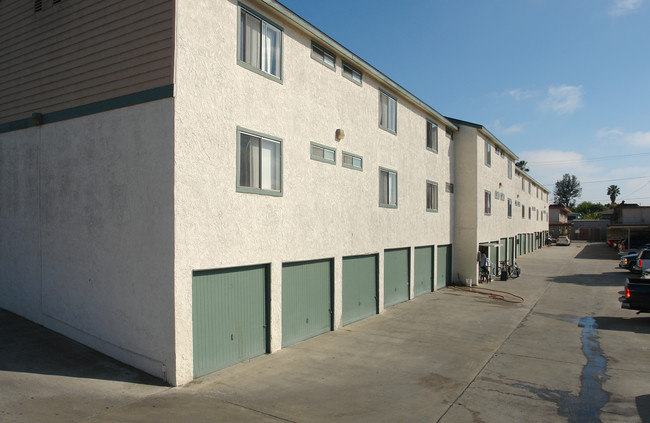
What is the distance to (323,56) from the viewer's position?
40.8 ft

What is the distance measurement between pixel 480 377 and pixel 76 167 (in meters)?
9.99

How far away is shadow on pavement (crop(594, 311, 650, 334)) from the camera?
533 inches

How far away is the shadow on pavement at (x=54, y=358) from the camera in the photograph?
800cm

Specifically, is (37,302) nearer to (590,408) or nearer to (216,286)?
(216,286)

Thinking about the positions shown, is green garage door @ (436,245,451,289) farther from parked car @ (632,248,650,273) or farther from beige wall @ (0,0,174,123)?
beige wall @ (0,0,174,123)

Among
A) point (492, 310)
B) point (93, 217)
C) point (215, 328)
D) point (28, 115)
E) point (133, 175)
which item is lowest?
point (492, 310)

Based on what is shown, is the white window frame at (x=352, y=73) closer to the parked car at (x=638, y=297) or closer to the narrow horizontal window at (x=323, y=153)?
the narrow horizontal window at (x=323, y=153)

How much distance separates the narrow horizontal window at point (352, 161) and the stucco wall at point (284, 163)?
0.76ft

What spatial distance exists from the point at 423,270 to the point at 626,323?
7940 mm

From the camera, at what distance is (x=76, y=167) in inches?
379

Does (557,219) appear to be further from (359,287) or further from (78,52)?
(78,52)

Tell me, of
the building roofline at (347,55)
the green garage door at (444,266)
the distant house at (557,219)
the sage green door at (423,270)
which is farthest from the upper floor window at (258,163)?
the distant house at (557,219)

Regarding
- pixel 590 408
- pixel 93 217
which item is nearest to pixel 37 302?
pixel 93 217

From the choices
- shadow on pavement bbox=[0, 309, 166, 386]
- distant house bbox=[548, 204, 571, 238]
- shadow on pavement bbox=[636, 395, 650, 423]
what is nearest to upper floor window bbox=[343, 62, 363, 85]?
shadow on pavement bbox=[0, 309, 166, 386]
